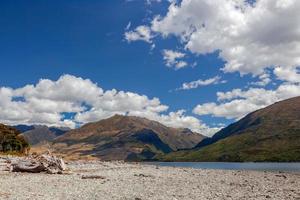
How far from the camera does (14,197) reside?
102 feet

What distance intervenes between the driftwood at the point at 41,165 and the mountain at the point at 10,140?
99.8 meters

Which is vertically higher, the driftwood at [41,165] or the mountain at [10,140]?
the mountain at [10,140]

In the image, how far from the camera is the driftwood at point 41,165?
204 feet

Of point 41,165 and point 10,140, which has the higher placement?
point 10,140

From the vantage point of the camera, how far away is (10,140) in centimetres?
15988

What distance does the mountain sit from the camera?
15762 cm

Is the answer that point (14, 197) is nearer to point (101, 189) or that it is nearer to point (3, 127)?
point (101, 189)

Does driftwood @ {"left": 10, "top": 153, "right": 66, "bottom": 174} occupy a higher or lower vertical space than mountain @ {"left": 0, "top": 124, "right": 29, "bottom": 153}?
lower

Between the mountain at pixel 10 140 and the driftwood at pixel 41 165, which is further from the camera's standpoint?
the mountain at pixel 10 140

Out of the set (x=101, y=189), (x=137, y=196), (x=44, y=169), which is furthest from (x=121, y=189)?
(x=44, y=169)

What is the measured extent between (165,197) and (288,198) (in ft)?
35.0

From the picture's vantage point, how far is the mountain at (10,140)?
157625 millimetres

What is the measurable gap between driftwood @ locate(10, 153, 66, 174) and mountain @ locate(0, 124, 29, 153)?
327 ft

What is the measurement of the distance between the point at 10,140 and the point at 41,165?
10489 cm
